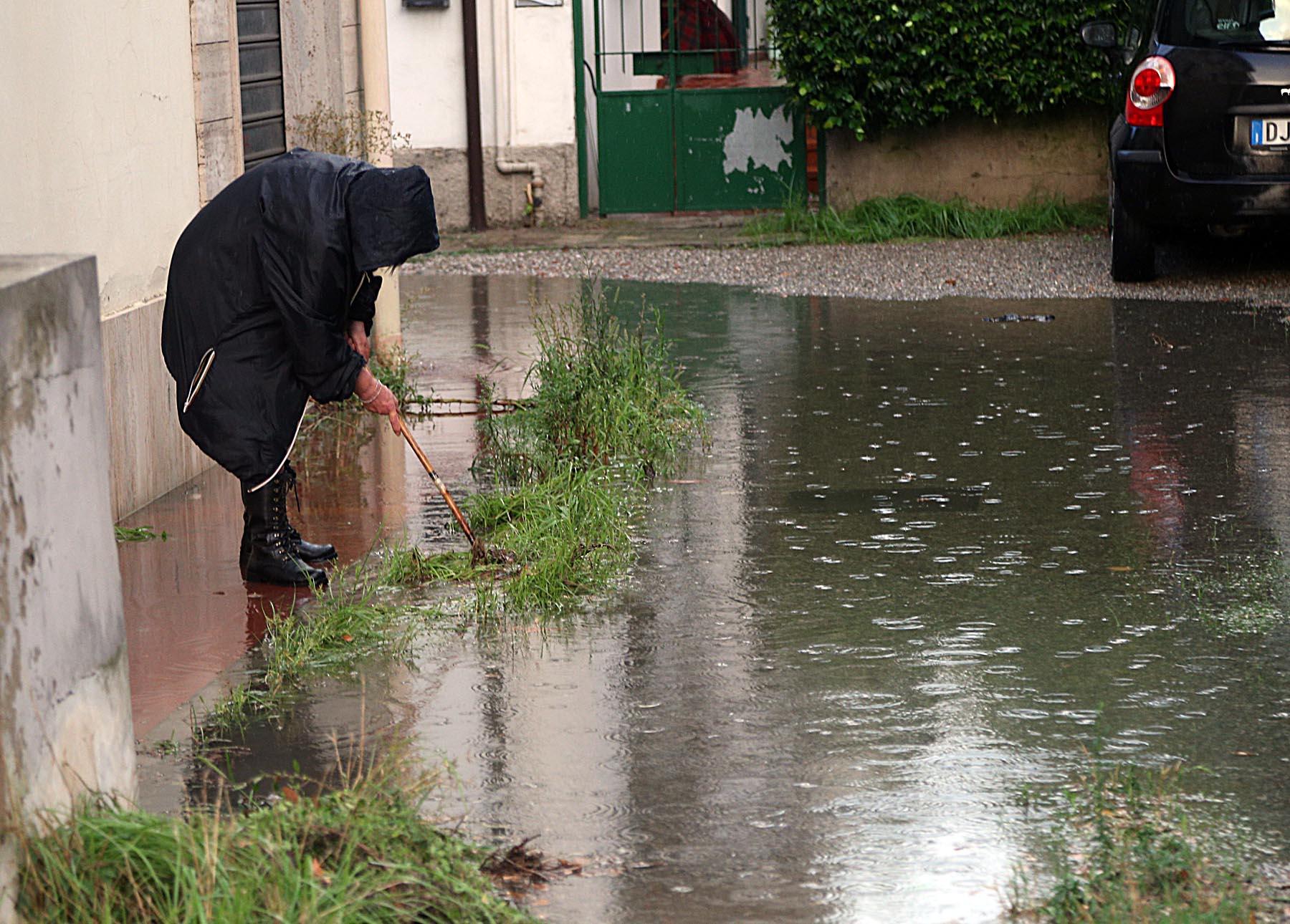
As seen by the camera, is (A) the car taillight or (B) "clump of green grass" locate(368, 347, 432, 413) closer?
(B) "clump of green grass" locate(368, 347, 432, 413)

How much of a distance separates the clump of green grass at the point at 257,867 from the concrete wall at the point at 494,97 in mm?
12182

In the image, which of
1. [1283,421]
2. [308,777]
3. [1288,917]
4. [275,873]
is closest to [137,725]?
[308,777]

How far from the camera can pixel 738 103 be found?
15617 mm

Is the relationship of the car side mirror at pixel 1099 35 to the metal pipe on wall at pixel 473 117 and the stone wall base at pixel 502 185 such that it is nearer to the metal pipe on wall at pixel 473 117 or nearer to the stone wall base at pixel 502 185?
the stone wall base at pixel 502 185

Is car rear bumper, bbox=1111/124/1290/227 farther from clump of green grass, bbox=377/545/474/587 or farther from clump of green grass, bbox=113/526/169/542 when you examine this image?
clump of green grass, bbox=113/526/169/542

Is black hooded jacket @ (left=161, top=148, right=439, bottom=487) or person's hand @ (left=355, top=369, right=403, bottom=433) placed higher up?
black hooded jacket @ (left=161, top=148, right=439, bottom=487)

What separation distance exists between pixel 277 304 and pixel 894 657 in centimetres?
218

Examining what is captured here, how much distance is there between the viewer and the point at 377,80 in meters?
9.91

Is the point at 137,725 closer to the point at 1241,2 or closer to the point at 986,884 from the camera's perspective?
the point at 986,884

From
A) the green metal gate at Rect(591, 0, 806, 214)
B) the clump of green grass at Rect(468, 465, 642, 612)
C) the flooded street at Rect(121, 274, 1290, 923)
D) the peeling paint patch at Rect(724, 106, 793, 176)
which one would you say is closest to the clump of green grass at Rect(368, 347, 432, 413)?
the flooded street at Rect(121, 274, 1290, 923)

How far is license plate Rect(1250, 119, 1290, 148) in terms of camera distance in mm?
10703

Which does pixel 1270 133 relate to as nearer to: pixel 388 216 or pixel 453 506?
pixel 453 506

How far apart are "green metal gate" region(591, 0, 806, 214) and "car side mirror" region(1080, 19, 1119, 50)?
381cm

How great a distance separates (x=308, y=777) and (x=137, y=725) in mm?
659
